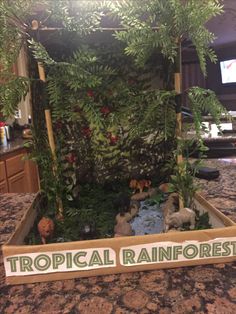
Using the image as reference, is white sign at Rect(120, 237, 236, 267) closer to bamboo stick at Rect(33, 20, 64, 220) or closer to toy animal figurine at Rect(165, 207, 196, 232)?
toy animal figurine at Rect(165, 207, 196, 232)

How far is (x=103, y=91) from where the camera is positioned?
0.85m

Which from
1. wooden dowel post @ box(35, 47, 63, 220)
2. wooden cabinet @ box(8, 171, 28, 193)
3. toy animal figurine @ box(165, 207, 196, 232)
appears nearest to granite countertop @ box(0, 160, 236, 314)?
toy animal figurine @ box(165, 207, 196, 232)

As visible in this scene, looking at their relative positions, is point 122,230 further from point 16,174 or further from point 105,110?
point 16,174

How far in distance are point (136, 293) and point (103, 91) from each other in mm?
533

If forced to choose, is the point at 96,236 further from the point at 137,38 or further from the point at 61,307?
the point at 137,38

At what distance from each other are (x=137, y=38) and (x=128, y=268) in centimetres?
52

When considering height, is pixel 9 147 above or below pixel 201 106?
below

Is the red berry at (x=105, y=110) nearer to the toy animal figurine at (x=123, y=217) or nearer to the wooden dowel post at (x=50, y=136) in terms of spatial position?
the wooden dowel post at (x=50, y=136)

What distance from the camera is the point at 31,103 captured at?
949 millimetres

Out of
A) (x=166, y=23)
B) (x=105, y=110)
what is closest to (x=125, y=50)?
(x=166, y=23)

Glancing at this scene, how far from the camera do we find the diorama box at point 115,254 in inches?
23.9

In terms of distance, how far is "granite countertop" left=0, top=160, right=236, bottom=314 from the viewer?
1.78ft

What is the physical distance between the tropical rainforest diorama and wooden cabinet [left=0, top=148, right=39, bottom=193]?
188cm

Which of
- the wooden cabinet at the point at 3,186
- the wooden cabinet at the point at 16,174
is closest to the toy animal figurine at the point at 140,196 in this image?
the wooden cabinet at the point at 16,174
